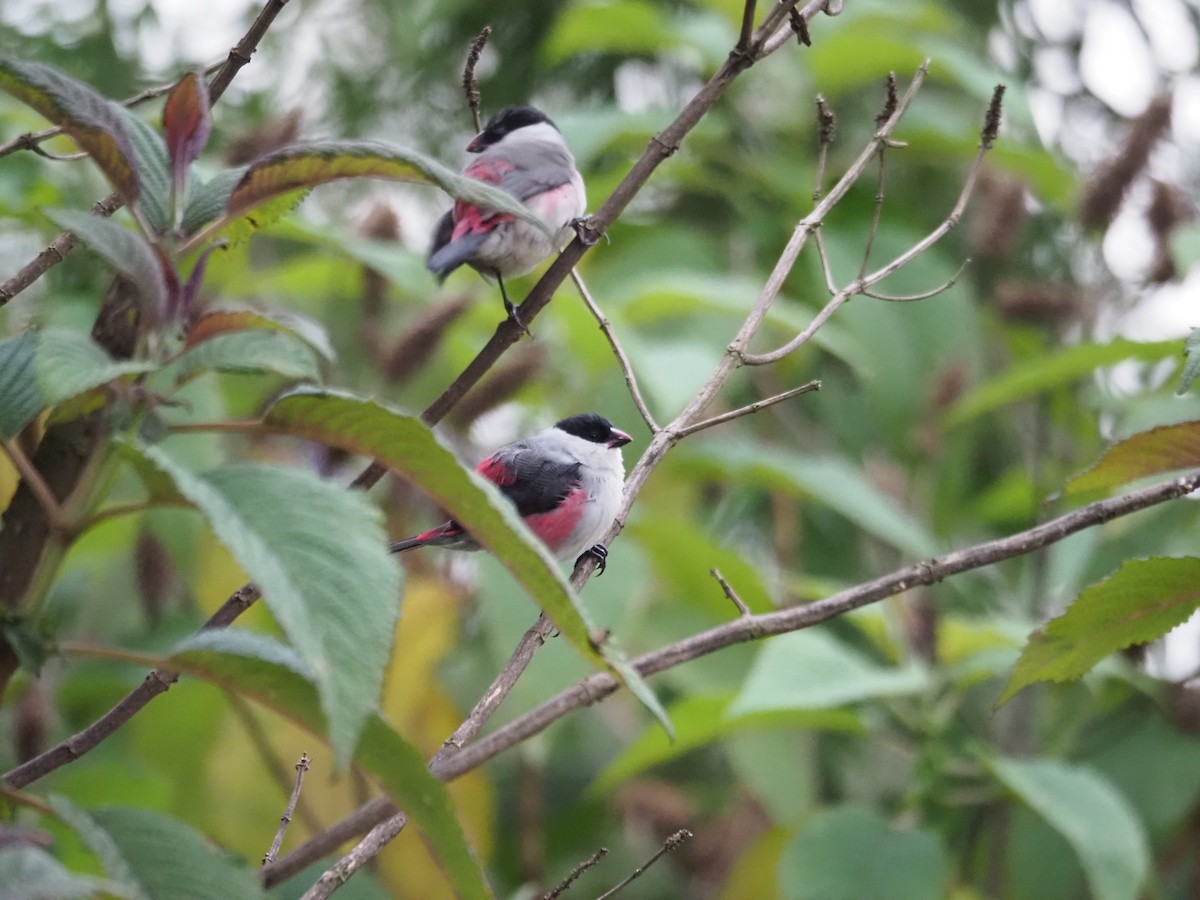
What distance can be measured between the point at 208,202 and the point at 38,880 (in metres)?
0.55

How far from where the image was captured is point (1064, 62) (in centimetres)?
493

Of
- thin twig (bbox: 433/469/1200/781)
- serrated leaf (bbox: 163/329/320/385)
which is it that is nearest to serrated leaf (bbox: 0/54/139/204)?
serrated leaf (bbox: 163/329/320/385)

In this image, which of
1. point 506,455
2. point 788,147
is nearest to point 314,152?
point 506,455

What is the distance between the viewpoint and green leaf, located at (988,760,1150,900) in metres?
2.51

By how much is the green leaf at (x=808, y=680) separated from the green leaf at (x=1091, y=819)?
0.90 feet

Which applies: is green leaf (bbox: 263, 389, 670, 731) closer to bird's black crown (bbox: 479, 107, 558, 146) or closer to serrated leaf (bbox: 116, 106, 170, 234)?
serrated leaf (bbox: 116, 106, 170, 234)

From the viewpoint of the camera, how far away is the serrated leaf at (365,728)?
100 cm

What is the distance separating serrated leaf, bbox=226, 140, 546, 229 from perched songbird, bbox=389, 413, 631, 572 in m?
1.41

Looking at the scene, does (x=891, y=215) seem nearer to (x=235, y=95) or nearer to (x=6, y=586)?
(x=235, y=95)

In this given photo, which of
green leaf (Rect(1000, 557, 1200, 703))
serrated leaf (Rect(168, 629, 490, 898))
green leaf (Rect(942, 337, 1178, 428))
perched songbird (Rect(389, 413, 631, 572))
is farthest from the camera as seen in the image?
green leaf (Rect(942, 337, 1178, 428))

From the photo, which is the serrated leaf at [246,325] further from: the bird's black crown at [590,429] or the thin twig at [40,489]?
the bird's black crown at [590,429]

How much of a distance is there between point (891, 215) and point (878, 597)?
3.18m

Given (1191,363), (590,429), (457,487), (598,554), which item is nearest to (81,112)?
(457,487)

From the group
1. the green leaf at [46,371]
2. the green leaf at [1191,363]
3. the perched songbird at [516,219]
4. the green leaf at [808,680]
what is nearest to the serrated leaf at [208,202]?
the green leaf at [46,371]
